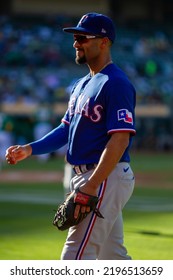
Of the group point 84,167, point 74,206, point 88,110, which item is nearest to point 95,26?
point 88,110

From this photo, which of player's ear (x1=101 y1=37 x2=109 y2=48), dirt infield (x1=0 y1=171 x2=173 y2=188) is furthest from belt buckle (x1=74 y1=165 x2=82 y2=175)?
dirt infield (x1=0 y1=171 x2=173 y2=188)

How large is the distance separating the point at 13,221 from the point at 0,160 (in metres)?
12.1

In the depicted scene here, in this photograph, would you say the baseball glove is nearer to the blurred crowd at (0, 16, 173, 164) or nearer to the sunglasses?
the sunglasses

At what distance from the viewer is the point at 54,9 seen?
3888cm

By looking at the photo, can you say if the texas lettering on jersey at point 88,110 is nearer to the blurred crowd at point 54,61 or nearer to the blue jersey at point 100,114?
the blue jersey at point 100,114

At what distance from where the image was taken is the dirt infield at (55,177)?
1752 cm

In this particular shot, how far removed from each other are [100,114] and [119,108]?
16cm

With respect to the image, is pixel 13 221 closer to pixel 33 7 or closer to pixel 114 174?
pixel 114 174

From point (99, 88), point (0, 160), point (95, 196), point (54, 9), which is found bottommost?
point (0, 160)

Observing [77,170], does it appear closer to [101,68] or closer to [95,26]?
[101,68]

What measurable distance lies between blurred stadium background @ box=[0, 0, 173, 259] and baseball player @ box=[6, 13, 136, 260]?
9.36 metres

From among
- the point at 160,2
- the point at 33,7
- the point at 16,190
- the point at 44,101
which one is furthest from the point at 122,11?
the point at 16,190

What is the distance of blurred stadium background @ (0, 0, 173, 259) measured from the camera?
2342cm

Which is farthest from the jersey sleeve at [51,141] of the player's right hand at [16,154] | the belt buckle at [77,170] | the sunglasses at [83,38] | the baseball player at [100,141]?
the sunglasses at [83,38]
